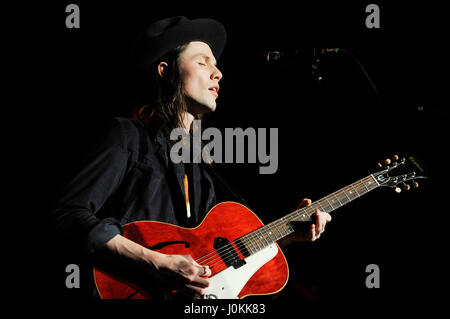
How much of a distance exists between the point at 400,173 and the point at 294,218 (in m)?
0.86

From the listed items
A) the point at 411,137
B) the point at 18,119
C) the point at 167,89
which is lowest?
the point at 411,137

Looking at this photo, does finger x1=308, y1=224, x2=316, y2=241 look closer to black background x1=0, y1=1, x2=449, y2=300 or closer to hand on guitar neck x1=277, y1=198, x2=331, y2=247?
hand on guitar neck x1=277, y1=198, x2=331, y2=247

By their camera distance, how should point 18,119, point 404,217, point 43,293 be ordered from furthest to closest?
point 404,217 < point 18,119 < point 43,293

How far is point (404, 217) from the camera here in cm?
267

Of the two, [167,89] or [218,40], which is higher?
[218,40]

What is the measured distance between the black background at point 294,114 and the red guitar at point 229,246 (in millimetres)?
698

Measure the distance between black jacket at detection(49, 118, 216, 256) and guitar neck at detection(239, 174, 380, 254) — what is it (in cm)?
36

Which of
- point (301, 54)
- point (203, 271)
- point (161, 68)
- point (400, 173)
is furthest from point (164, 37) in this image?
point (400, 173)

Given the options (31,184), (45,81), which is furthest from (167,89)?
(31,184)

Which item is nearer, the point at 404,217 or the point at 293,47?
the point at 404,217

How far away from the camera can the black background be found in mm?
2285

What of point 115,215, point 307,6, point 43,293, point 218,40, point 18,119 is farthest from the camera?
point 307,6

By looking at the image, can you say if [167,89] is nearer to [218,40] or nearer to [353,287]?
[218,40]

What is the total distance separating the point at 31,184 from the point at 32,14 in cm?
121
